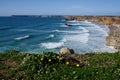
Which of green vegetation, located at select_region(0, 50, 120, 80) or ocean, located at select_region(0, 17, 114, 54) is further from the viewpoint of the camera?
ocean, located at select_region(0, 17, 114, 54)

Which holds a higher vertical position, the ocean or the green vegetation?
the green vegetation

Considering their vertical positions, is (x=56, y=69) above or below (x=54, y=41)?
above

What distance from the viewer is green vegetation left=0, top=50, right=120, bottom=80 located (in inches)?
336

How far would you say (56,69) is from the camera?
930cm

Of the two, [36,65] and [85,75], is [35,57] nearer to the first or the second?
[36,65]

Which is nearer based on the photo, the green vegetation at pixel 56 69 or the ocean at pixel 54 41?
the green vegetation at pixel 56 69

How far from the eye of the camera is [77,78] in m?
8.39

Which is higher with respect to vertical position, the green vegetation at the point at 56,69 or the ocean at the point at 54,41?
the green vegetation at the point at 56,69

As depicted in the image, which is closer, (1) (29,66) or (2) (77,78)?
(2) (77,78)

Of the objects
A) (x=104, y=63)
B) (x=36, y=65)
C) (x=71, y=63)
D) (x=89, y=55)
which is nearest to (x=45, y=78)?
(x=36, y=65)

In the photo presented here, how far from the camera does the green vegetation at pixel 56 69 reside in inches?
336

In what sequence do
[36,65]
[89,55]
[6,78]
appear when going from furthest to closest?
[89,55]
[36,65]
[6,78]

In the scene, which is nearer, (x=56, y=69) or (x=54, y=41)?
(x=56, y=69)

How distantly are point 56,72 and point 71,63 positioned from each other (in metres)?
1.43
